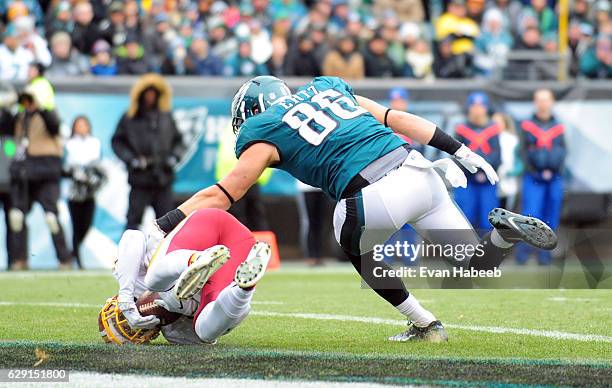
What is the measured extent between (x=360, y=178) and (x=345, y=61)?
889cm

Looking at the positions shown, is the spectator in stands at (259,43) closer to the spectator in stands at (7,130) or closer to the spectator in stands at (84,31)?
the spectator in stands at (84,31)

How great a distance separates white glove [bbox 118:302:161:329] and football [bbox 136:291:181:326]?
3 centimetres

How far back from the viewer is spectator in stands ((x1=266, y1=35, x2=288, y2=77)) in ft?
48.4

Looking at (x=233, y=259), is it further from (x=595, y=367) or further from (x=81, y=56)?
(x=81, y=56)

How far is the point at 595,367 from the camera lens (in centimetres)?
510

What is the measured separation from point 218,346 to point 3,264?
7416 mm

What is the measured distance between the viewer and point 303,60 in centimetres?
1483

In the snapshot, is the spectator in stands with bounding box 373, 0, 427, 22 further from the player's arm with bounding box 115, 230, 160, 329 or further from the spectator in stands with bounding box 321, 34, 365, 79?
the player's arm with bounding box 115, 230, 160, 329

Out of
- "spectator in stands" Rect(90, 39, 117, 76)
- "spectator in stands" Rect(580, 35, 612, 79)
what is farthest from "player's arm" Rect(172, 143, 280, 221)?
"spectator in stands" Rect(580, 35, 612, 79)

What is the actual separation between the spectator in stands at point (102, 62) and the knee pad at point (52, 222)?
2291 millimetres

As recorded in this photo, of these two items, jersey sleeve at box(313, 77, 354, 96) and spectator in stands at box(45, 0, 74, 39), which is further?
spectator in stands at box(45, 0, 74, 39)

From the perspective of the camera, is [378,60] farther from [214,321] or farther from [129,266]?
[214,321]

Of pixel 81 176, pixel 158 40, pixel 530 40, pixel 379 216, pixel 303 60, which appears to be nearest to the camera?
pixel 379 216
